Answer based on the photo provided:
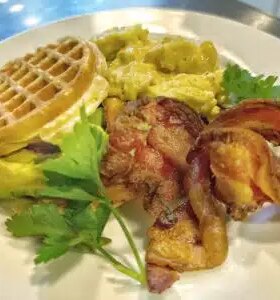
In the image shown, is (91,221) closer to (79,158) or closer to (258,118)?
(79,158)

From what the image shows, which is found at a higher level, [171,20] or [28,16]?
[171,20]

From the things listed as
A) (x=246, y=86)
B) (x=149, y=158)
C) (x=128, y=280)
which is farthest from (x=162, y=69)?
(x=128, y=280)

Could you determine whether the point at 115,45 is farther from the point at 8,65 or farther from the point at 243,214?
the point at 243,214

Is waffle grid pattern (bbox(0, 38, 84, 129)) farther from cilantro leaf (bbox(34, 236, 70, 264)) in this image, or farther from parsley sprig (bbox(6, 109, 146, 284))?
cilantro leaf (bbox(34, 236, 70, 264))

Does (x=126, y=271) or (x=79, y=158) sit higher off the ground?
(x=79, y=158)

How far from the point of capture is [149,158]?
1.28 meters

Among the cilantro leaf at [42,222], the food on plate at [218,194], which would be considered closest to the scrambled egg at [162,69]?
the food on plate at [218,194]

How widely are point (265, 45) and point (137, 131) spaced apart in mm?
561

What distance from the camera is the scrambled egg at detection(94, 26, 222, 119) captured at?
1484 mm

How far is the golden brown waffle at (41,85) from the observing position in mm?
1359

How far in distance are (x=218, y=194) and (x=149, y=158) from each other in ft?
0.53

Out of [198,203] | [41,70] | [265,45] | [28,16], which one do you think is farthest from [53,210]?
[28,16]

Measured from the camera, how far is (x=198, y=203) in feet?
3.95

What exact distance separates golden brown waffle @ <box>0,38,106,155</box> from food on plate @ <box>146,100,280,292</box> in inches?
13.8
